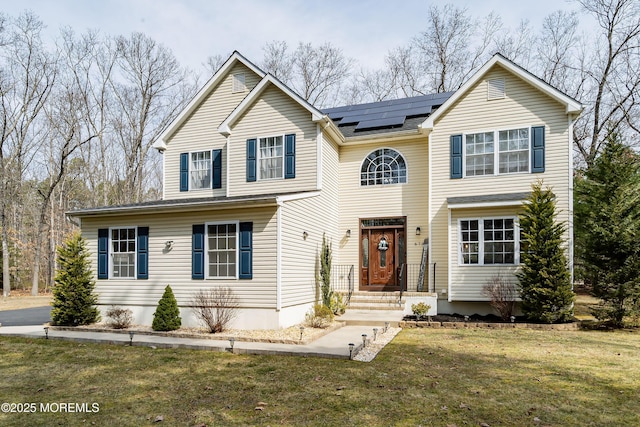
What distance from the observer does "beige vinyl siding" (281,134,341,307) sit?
1063cm

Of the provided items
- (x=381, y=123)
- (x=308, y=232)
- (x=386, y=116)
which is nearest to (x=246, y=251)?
(x=308, y=232)

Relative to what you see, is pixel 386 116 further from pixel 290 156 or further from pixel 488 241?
pixel 488 241

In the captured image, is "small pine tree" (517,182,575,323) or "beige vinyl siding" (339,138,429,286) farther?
"beige vinyl siding" (339,138,429,286)

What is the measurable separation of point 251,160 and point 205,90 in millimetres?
3356

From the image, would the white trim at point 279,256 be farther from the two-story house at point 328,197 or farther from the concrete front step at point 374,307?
the concrete front step at point 374,307

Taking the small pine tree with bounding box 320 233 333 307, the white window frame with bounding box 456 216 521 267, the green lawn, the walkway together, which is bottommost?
the walkway

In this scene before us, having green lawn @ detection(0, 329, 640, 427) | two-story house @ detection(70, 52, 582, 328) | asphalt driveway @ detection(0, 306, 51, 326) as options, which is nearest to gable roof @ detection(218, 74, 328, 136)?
two-story house @ detection(70, 52, 582, 328)

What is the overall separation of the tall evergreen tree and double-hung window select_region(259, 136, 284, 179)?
8.64 metres

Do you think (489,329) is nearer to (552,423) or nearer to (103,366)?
(552,423)

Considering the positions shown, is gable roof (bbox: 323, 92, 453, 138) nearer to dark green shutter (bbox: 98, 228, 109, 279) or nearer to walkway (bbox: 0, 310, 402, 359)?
walkway (bbox: 0, 310, 402, 359)

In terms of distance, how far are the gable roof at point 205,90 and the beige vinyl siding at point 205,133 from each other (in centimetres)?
12

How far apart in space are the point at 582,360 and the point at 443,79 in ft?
70.6

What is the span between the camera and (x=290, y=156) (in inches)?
509

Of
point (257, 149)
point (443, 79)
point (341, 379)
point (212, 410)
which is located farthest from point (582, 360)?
point (443, 79)
